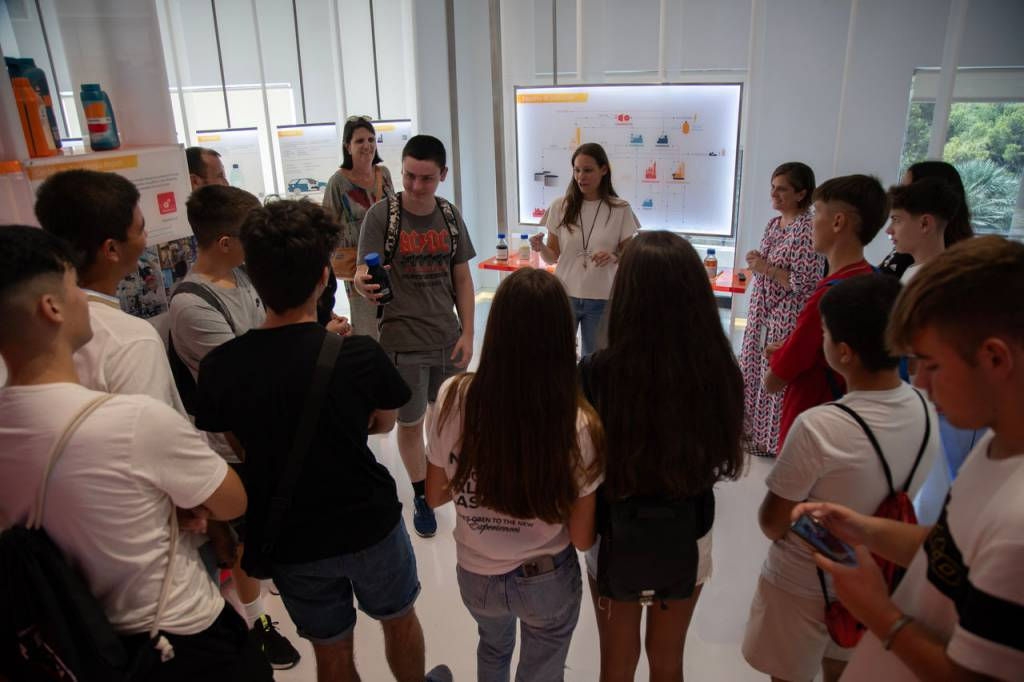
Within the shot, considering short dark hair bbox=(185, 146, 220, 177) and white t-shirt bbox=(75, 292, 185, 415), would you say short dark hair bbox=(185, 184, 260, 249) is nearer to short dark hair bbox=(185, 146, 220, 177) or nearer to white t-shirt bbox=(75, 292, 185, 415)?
white t-shirt bbox=(75, 292, 185, 415)

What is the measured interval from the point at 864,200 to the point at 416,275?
1.81 meters

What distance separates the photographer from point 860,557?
1051mm

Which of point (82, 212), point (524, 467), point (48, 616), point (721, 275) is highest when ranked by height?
point (82, 212)

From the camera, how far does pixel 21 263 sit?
1146mm

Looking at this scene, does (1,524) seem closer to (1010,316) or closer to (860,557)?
(860,557)

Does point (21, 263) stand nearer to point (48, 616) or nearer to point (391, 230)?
point (48, 616)

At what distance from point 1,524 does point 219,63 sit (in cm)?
570

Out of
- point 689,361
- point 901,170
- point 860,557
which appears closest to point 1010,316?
point 860,557

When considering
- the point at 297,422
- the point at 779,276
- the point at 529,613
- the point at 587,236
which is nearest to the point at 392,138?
the point at 587,236

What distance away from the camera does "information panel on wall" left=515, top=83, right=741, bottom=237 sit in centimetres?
407

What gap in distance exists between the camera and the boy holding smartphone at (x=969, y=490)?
30.9 inches

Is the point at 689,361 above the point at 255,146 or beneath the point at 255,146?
beneath

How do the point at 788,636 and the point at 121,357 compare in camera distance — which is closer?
the point at 121,357

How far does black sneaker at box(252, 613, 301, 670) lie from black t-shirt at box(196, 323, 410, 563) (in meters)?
0.88
